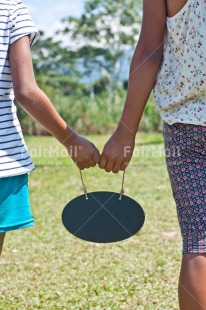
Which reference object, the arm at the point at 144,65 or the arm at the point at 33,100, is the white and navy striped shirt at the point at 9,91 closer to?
the arm at the point at 33,100

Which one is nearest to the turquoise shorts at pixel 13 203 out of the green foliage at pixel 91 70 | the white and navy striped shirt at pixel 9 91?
the white and navy striped shirt at pixel 9 91

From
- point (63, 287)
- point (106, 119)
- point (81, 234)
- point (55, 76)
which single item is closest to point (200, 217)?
point (81, 234)

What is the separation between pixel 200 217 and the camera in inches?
68.4

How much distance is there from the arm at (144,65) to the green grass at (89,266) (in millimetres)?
1227

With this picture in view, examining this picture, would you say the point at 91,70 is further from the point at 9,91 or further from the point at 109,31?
the point at 9,91

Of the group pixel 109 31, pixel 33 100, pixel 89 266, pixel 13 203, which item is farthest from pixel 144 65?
pixel 109 31

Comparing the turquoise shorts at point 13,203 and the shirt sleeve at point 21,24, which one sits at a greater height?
the shirt sleeve at point 21,24

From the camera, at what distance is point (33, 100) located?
199 cm

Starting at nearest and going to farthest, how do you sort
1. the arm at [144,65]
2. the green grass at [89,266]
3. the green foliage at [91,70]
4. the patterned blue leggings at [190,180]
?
the patterned blue leggings at [190,180], the arm at [144,65], the green grass at [89,266], the green foliage at [91,70]

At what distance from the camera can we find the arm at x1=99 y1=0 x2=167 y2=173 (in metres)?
1.90

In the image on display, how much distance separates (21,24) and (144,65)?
0.43 metres

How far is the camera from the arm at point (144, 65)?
1.90 meters

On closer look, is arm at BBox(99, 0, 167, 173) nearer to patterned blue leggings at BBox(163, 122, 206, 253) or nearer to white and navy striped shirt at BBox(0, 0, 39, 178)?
patterned blue leggings at BBox(163, 122, 206, 253)

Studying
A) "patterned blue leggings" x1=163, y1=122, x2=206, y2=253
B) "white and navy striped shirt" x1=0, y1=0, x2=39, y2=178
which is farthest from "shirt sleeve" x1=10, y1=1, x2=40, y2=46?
"patterned blue leggings" x1=163, y1=122, x2=206, y2=253
